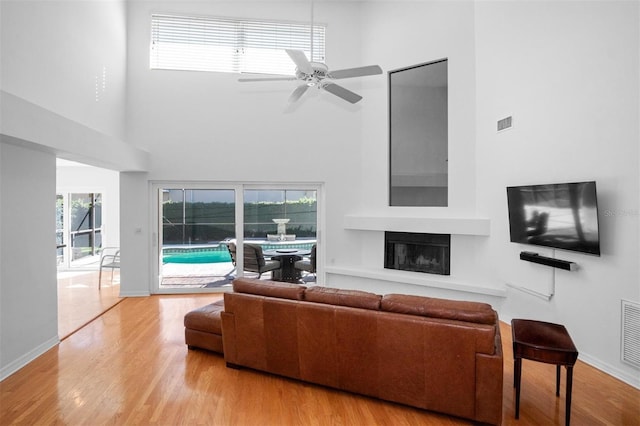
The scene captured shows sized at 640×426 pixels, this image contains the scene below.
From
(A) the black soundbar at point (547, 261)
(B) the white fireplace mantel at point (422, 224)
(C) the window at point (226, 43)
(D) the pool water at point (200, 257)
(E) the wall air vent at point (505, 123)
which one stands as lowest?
(D) the pool water at point (200, 257)

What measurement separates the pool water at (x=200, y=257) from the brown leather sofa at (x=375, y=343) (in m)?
3.17

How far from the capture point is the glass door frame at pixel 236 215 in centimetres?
607

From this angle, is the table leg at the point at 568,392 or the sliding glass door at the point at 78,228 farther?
the sliding glass door at the point at 78,228

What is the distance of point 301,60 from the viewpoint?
132 inches

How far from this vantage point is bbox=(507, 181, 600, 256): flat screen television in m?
3.21

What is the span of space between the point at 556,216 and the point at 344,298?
A: 2418mm

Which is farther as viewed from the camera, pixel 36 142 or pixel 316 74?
pixel 316 74

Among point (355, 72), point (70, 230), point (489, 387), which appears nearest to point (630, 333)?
point (489, 387)

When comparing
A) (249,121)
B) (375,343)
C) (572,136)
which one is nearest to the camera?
(375,343)

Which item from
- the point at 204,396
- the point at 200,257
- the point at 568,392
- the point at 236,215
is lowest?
the point at 204,396

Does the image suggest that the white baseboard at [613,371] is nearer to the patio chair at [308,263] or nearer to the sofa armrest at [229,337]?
the sofa armrest at [229,337]

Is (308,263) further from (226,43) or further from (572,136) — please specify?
(572,136)

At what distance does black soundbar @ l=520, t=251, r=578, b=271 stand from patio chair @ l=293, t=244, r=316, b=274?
340cm

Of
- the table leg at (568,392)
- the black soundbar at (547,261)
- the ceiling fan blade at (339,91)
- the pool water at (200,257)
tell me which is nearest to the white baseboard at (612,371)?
the black soundbar at (547,261)
